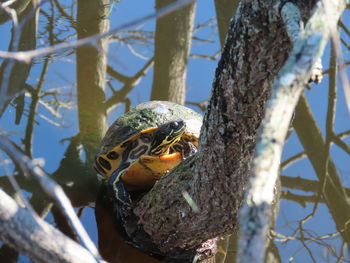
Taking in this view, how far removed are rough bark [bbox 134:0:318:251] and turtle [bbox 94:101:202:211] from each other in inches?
15.3

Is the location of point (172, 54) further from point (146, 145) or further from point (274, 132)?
point (274, 132)

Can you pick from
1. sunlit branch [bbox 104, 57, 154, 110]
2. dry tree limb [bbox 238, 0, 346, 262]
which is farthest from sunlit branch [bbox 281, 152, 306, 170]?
dry tree limb [bbox 238, 0, 346, 262]

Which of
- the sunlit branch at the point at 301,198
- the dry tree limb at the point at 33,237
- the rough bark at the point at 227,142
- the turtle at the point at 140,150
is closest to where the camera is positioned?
the dry tree limb at the point at 33,237

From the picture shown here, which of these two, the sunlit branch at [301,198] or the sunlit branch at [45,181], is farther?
the sunlit branch at [301,198]

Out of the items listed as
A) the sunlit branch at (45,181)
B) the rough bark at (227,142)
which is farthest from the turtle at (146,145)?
the sunlit branch at (45,181)

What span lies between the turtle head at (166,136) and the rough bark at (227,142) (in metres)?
0.39

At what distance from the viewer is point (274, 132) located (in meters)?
0.70

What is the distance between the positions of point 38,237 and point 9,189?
1543 millimetres

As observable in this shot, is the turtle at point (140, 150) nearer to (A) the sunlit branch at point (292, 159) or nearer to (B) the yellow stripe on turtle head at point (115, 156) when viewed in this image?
(B) the yellow stripe on turtle head at point (115, 156)

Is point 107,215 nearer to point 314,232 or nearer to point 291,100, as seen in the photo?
point 314,232

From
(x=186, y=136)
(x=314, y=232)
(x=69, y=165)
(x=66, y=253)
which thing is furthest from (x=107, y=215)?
(x=66, y=253)

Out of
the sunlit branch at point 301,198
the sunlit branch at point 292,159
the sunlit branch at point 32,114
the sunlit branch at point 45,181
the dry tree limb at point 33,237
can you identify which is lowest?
the sunlit branch at point 301,198

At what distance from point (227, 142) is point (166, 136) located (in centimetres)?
95

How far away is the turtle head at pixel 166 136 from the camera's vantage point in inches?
95.7
